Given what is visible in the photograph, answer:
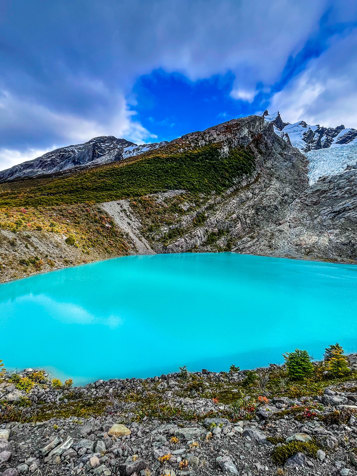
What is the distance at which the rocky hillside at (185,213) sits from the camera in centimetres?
3681

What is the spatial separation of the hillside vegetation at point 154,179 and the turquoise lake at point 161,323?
127 feet

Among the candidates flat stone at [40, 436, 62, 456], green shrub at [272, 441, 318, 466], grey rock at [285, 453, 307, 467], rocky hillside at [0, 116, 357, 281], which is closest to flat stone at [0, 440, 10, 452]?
flat stone at [40, 436, 62, 456]

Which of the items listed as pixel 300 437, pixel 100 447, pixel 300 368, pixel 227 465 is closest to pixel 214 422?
pixel 227 465

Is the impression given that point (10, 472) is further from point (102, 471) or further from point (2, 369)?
point (2, 369)

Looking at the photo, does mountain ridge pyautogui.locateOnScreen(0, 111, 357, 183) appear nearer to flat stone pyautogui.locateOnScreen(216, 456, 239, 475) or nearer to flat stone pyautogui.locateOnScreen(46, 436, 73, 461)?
flat stone pyautogui.locateOnScreen(46, 436, 73, 461)

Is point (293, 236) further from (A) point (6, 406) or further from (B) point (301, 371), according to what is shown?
(A) point (6, 406)

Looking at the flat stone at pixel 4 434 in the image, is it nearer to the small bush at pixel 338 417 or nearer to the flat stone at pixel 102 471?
the flat stone at pixel 102 471

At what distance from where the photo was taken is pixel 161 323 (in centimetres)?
1536

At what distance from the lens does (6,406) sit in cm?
723

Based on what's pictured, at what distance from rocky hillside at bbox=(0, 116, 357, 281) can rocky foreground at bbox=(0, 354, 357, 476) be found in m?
24.1

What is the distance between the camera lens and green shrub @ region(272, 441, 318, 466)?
13.9 feet

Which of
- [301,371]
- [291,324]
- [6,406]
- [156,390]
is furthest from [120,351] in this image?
[291,324]

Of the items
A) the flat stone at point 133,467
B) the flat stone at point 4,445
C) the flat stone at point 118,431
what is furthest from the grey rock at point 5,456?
the flat stone at point 133,467

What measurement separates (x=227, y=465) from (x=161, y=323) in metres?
11.4
